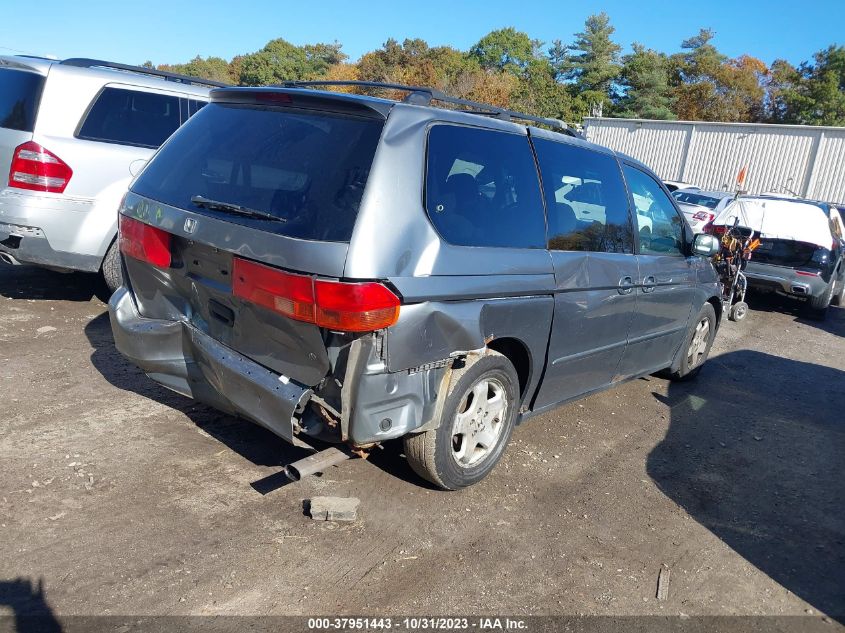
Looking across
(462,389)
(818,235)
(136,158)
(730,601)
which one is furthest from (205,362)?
(818,235)

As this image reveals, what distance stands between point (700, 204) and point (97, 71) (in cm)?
1385

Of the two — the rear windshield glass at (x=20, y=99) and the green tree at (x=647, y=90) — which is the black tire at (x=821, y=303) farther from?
the green tree at (x=647, y=90)

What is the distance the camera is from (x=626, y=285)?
4562 millimetres

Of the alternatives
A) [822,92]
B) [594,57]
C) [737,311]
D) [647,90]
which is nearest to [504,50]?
[594,57]

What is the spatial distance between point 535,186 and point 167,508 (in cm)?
253

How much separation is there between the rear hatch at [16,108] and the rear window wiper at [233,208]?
9.81 ft

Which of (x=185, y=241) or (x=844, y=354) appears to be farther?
(x=844, y=354)

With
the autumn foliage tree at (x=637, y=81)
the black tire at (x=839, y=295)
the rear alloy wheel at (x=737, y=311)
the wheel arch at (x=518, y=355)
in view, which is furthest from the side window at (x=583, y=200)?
the autumn foliage tree at (x=637, y=81)

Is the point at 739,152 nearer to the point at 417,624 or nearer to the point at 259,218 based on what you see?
the point at 259,218

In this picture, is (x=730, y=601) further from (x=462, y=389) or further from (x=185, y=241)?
(x=185, y=241)

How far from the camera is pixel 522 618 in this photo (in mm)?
2898

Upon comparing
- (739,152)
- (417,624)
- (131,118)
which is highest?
(739,152)

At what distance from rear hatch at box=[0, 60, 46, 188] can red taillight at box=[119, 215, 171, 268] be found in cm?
242

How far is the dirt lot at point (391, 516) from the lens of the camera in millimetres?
2924
